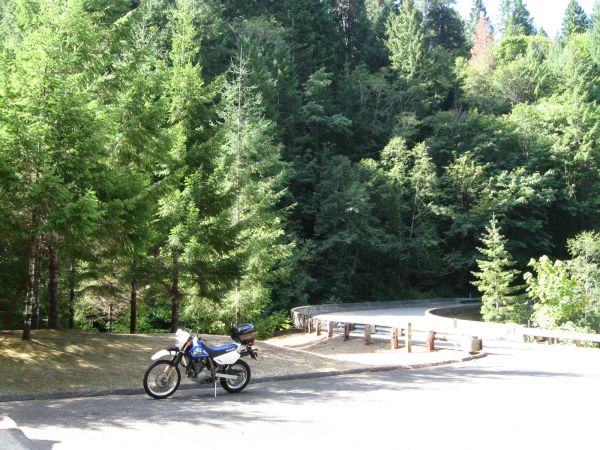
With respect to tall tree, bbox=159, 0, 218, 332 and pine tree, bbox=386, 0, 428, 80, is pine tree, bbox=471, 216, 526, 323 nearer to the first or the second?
tall tree, bbox=159, 0, 218, 332

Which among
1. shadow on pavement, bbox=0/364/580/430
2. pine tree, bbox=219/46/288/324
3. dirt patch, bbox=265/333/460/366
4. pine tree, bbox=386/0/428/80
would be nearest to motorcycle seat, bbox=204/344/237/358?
shadow on pavement, bbox=0/364/580/430

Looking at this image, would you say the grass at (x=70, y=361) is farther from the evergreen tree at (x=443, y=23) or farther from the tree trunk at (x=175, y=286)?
the evergreen tree at (x=443, y=23)

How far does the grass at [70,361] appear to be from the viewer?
10.6m

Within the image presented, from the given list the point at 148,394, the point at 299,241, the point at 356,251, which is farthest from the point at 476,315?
the point at 148,394

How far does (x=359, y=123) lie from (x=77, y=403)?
2165 inches

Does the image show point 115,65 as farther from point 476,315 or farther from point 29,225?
point 476,315

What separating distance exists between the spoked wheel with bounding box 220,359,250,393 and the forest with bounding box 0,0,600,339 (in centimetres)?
387

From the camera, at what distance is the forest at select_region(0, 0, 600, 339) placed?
12.7 meters

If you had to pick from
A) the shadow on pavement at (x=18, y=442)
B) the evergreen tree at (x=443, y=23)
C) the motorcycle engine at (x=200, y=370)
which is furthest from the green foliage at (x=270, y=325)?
the evergreen tree at (x=443, y=23)

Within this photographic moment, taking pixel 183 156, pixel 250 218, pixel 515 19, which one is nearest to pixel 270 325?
pixel 250 218

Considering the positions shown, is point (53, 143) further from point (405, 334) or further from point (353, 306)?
point (353, 306)

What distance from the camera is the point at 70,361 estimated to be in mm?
11883

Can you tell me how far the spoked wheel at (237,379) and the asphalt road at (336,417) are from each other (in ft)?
0.56

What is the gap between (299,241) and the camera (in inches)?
1745
